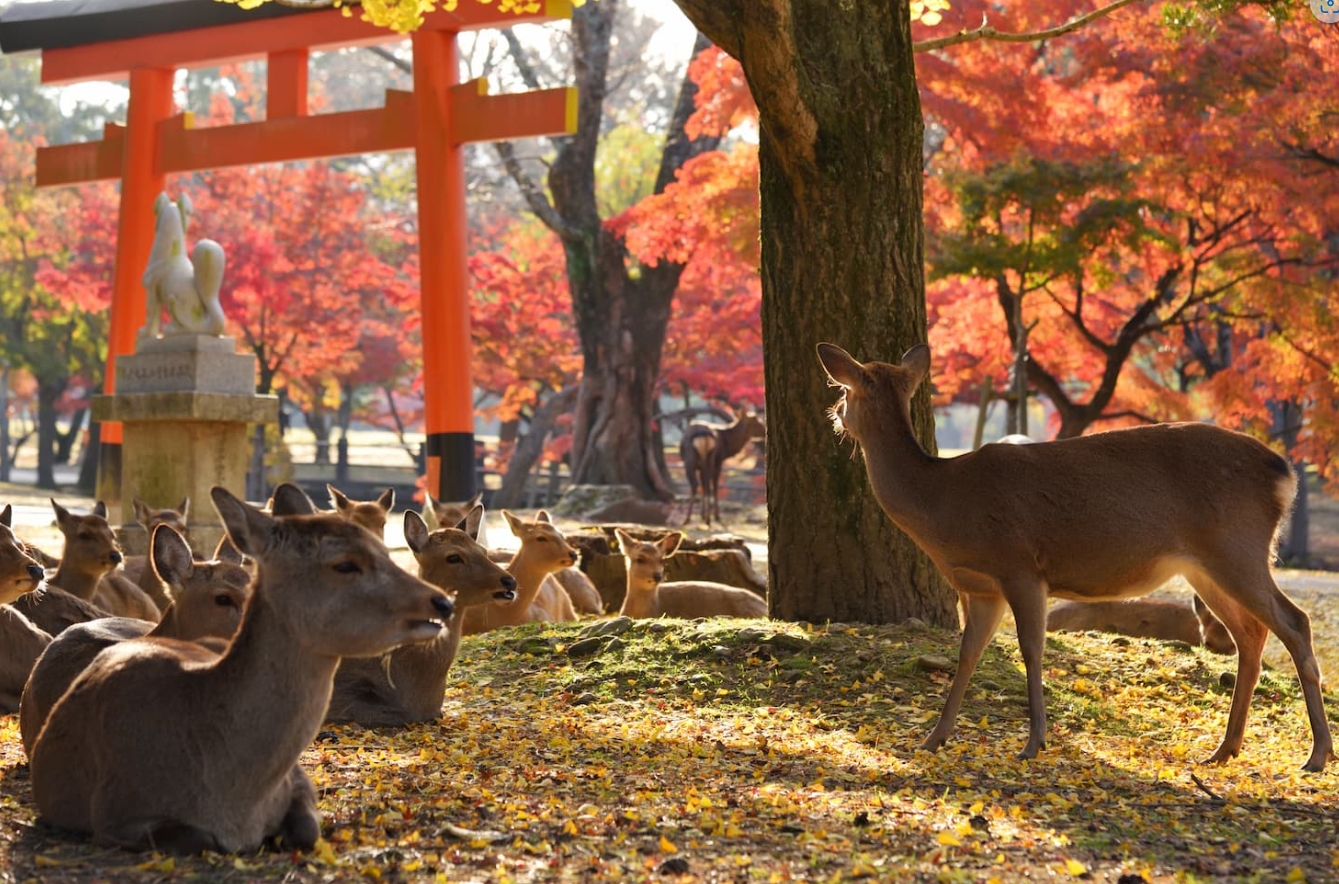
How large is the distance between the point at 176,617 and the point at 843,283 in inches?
137

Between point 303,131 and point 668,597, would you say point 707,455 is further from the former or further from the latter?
point 668,597

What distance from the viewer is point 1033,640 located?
17.2ft

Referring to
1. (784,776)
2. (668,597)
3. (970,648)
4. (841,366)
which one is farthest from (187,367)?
(784,776)

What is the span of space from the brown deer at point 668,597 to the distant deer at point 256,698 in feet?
18.1

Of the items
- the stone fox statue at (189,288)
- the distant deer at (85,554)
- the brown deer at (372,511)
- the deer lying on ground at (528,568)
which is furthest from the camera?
the stone fox statue at (189,288)

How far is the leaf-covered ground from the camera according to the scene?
370 cm

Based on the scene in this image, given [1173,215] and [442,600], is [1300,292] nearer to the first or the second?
[1173,215]

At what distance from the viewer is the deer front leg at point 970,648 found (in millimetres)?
5309

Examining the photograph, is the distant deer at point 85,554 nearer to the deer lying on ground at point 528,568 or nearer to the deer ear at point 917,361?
the deer lying on ground at point 528,568

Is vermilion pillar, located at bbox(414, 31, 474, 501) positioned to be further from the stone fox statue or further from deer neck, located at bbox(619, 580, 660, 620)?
deer neck, located at bbox(619, 580, 660, 620)

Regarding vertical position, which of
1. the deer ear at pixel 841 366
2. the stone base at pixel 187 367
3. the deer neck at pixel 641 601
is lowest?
the deer neck at pixel 641 601

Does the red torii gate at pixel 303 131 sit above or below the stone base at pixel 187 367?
above

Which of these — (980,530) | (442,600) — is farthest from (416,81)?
(442,600)

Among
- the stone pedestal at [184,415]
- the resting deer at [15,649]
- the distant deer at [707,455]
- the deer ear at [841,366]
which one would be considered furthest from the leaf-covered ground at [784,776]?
the distant deer at [707,455]
